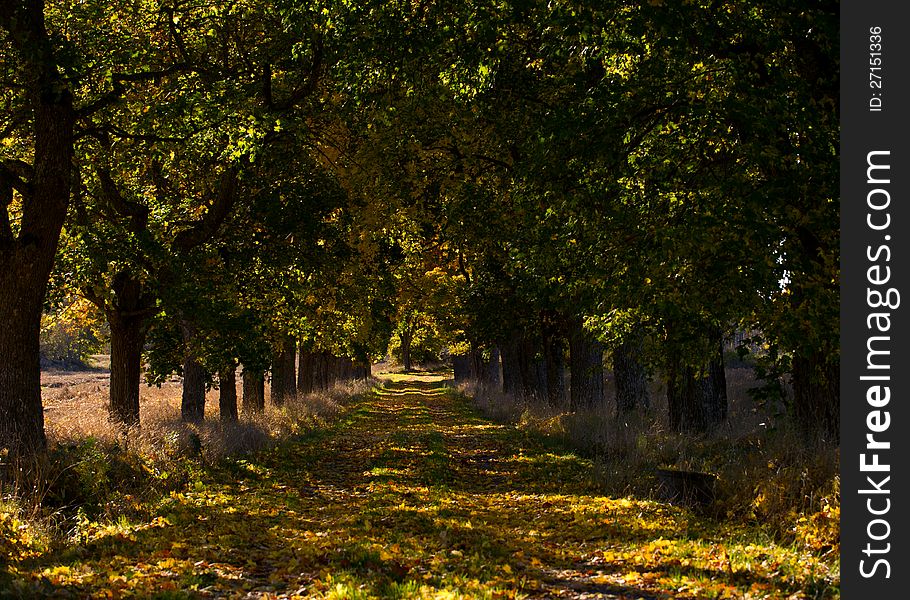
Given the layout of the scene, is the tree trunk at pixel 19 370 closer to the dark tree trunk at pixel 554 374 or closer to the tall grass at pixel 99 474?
the tall grass at pixel 99 474

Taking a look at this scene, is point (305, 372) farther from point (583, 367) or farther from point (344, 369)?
point (344, 369)

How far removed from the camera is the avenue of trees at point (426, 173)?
29.1 ft

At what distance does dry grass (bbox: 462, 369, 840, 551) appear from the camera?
8773mm

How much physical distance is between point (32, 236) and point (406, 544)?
6962mm

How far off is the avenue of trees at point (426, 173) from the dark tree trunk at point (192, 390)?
108 mm

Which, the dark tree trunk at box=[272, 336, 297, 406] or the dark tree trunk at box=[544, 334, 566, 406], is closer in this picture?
the dark tree trunk at box=[544, 334, 566, 406]

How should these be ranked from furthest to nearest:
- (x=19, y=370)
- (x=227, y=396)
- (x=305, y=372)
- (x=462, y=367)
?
(x=462, y=367) → (x=305, y=372) → (x=227, y=396) → (x=19, y=370)

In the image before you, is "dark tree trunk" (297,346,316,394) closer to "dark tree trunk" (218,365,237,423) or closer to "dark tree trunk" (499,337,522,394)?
"dark tree trunk" (499,337,522,394)

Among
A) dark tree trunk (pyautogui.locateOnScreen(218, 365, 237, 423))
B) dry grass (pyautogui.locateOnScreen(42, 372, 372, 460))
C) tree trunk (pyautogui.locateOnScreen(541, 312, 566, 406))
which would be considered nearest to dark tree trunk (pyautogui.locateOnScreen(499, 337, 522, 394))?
tree trunk (pyautogui.locateOnScreen(541, 312, 566, 406))

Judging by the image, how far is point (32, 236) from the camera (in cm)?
1138

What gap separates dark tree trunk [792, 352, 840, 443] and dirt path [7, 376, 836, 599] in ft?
7.43

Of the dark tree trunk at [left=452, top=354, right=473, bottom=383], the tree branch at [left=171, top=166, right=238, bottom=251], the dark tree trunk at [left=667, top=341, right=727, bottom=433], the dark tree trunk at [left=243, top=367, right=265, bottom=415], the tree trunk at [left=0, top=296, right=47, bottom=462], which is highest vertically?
the tree branch at [left=171, top=166, right=238, bottom=251]

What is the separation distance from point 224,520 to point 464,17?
291 inches

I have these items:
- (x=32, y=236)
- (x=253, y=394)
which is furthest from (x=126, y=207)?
(x=253, y=394)
